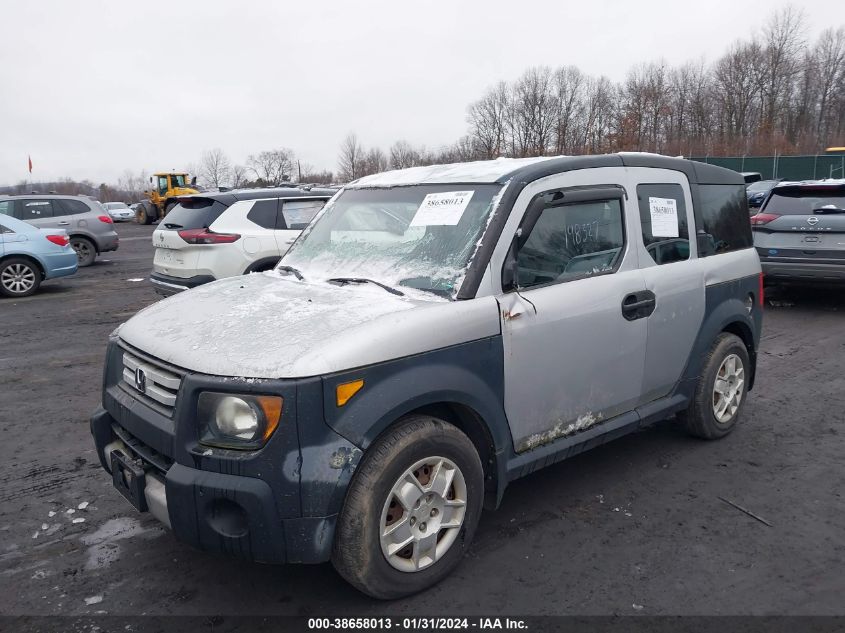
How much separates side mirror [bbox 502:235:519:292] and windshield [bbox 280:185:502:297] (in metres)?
0.18

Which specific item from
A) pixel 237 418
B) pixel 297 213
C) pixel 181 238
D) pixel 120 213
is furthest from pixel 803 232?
pixel 120 213

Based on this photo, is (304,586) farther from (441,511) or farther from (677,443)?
(677,443)

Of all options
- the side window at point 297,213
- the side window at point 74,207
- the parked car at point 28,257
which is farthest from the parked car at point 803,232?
the side window at point 74,207

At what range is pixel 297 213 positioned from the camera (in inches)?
354

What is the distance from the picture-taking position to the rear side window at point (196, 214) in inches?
336

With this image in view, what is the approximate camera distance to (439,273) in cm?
332

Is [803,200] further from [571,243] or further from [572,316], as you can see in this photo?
[572,316]

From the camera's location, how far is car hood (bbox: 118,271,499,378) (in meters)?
2.66

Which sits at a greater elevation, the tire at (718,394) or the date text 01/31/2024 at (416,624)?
the tire at (718,394)

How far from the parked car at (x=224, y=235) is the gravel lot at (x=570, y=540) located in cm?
313

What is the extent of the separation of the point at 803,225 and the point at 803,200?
1.63 feet

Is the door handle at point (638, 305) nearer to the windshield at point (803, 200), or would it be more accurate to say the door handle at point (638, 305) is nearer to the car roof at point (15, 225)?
the windshield at point (803, 200)

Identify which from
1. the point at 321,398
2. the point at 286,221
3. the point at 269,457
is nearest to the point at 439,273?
the point at 321,398

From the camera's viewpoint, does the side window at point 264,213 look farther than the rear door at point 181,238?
Yes
